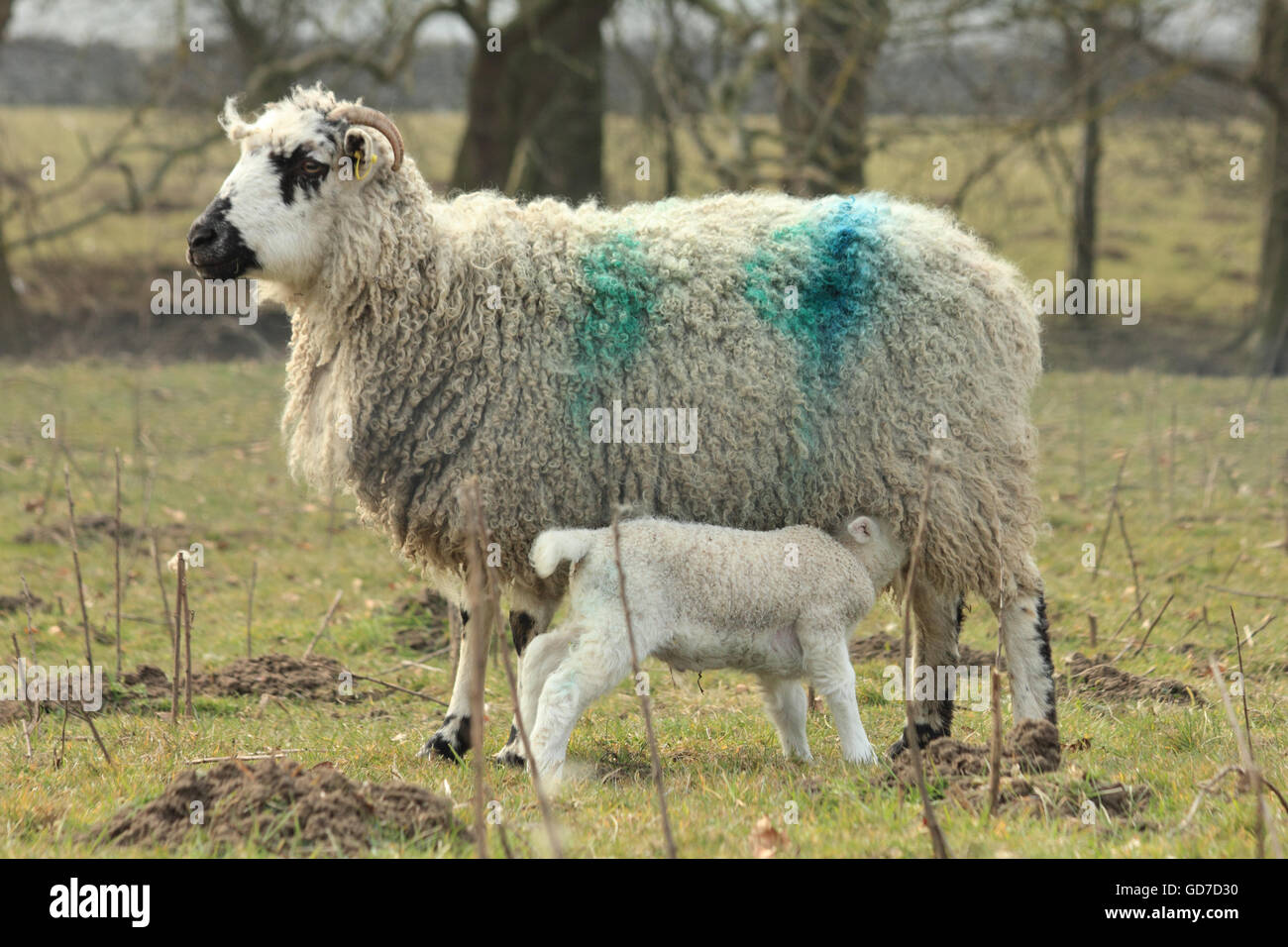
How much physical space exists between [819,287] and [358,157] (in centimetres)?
192

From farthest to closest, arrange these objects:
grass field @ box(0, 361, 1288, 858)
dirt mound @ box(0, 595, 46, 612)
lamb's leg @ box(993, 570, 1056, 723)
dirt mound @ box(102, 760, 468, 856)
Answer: dirt mound @ box(0, 595, 46, 612) → lamb's leg @ box(993, 570, 1056, 723) → grass field @ box(0, 361, 1288, 858) → dirt mound @ box(102, 760, 468, 856)

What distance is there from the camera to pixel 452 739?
5832mm

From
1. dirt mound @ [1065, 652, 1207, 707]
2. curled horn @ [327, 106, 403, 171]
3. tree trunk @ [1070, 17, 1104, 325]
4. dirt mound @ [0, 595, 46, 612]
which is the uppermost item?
tree trunk @ [1070, 17, 1104, 325]

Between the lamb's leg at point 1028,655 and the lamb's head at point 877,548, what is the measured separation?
0.51 meters

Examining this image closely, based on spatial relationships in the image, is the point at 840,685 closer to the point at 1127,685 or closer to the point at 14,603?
the point at 1127,685

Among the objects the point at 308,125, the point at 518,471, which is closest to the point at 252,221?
the point at 308,125

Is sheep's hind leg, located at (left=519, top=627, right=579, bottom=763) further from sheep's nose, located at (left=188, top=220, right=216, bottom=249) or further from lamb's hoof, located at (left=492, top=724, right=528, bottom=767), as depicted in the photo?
sheep's nose, located at (left=188, top=220, right=216, bottom=249)

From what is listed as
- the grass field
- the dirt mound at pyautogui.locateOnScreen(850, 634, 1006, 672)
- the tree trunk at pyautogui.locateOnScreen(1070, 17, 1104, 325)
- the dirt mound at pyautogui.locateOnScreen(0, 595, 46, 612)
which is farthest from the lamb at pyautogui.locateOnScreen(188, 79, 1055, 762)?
the tree trunk at pyautogui.locateOnScreen(1070, 17, 1104, 325)

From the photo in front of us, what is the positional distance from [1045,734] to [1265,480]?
23.3ft

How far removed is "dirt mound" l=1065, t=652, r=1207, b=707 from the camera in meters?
6.55

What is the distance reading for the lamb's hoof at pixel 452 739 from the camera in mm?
5809

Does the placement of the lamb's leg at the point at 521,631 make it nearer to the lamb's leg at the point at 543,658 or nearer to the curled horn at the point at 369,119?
the lamb's leg at the point at 543,658

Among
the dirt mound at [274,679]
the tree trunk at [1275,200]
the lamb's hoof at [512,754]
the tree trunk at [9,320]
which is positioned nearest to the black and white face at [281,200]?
the lamb's hoof at [512,754]

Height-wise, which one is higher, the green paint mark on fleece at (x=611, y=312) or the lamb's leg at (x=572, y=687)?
the green paint mark on fleece at (x=611, y=312)
